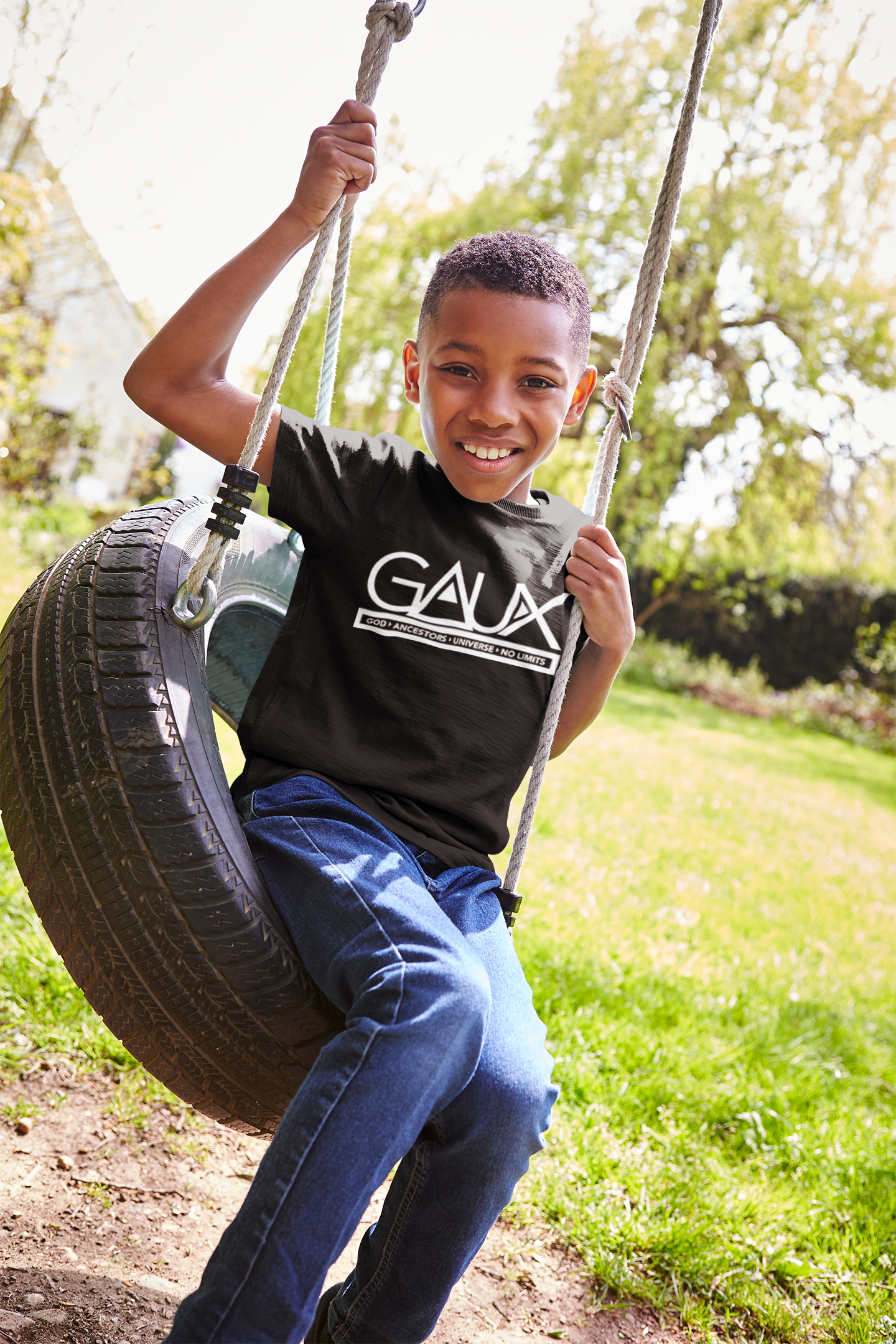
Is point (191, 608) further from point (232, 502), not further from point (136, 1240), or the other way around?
point (136, 1240)

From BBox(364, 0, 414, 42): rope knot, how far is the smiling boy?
0.13m

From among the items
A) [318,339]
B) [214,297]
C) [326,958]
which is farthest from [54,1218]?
[318,339]

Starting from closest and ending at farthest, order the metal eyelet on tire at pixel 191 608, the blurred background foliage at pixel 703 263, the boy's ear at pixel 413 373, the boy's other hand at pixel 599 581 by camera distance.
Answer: the metal eyelet on tire at pixel 191 608 → the boy's other hand at pixel 599 581 → the boy's ear at pixel 413 373 → the blurred background foliage at pixel 703 263

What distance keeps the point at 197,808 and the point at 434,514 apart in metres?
0.69

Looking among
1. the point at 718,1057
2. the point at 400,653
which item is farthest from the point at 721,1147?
the point at 400,653

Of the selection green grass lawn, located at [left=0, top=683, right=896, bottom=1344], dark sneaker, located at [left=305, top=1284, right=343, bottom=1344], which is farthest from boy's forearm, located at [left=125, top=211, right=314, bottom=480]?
green grass lawn, located at [left=0, top=683, right=896, bottom=1344]

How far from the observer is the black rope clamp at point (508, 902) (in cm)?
152

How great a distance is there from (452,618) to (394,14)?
913 millimetres

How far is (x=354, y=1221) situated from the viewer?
1024 mm

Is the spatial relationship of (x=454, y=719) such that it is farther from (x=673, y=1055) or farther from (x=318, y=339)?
(x=318, y=339)

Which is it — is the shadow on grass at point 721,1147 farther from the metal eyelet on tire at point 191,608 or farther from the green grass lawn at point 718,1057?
the metal eyelet on tire at point 191,608

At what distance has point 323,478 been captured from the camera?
60.3 inches

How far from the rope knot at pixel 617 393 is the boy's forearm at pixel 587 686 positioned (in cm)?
42

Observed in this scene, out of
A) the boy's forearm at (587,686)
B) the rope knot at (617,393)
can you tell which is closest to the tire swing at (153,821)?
the rope knot at (617,393)
